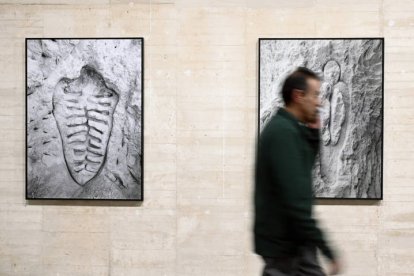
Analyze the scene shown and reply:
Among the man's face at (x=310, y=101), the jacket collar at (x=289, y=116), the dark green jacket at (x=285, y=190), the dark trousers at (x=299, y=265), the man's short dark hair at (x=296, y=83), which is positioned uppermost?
the man's short dark hair at (x=296, y=83)

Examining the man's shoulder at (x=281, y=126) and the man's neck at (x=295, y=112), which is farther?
the man's neck at (x=295, y=112)

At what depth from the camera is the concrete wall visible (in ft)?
17.7

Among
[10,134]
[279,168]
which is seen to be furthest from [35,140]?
[279,168]

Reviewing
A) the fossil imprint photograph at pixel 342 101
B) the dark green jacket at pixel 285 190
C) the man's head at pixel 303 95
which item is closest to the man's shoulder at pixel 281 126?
the dark green jacket at pixel 285 190

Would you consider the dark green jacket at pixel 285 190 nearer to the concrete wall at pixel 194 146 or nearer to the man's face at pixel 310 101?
the man's face at pixel 310 101

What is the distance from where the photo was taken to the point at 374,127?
533cm

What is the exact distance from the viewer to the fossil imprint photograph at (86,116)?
5445 millimetres

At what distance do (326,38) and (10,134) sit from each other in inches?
116

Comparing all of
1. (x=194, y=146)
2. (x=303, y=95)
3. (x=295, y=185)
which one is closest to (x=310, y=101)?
(x=303, y=95)

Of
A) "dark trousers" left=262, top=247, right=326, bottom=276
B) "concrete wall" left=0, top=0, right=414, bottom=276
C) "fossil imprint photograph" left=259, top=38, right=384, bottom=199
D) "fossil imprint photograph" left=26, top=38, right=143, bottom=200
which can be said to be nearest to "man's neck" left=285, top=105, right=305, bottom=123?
"dark trousers" left=262, top=247, right=326, bottom=276

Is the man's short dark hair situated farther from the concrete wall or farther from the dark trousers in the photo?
the concrete wall

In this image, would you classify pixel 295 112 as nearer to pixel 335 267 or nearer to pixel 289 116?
pixel 289 116

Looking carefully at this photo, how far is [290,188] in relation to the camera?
273cm

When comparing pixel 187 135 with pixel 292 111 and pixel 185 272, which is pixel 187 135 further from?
pixel 292 111
